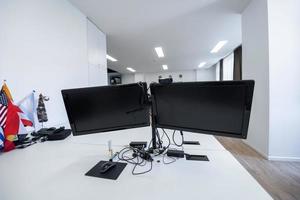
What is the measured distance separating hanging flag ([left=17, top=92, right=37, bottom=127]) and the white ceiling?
2.01 meters

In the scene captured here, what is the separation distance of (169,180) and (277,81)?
2574mm

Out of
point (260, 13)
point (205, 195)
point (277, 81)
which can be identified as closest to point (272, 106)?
point (277, 81)

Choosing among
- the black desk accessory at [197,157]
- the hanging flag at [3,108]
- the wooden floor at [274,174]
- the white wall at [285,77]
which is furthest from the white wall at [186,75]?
the black desk accessory at [197,157]

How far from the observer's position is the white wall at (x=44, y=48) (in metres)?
1.44

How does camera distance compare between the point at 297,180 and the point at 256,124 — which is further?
the point at 256,124

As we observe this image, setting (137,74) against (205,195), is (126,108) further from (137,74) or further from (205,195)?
(137,74)

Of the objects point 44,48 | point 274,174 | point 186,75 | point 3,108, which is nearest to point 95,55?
point 44,48

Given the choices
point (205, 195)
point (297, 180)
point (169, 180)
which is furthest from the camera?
point (297, 180)

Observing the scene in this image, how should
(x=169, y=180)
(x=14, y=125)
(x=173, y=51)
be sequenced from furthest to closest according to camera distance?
1. (x=173, y=51)
2. (x=14, y=125)
3. (x=169, y=180)

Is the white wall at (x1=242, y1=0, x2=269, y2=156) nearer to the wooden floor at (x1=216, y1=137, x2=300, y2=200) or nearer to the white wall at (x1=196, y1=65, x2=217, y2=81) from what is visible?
the wooden floor at (x1=216, y1=137, x2=300, y2=200)

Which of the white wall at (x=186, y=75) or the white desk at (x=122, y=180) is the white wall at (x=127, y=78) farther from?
the white desk at (x=122, y=180)

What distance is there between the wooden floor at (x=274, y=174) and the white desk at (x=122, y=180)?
4.43 ft

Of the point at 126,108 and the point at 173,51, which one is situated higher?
the point at 173,51

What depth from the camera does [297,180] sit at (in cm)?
173
